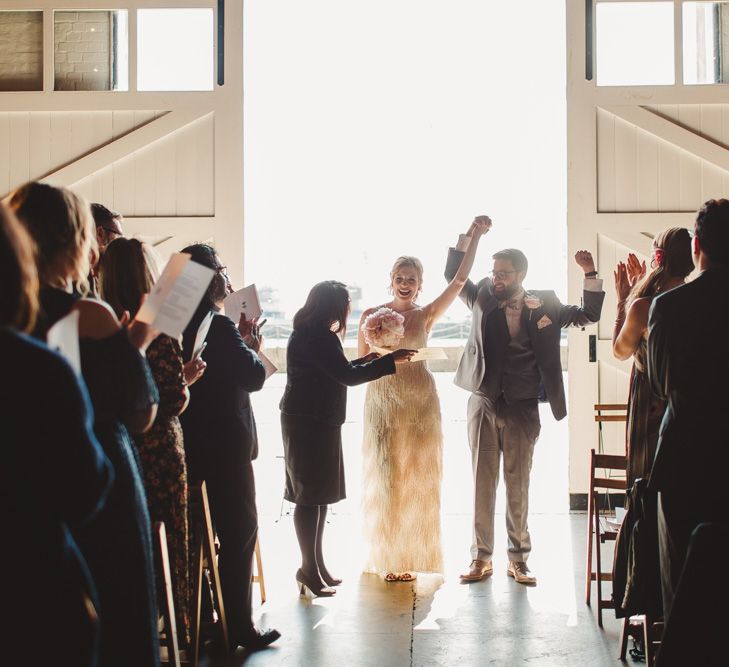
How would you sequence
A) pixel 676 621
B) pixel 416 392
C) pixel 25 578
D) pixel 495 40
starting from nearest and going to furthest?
pixel 25 578, pixel 676 621, pixel 416 392, pixel 495 40

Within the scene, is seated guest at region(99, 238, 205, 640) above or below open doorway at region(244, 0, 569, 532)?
below

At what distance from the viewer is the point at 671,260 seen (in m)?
3.47

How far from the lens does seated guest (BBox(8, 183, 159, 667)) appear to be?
2.02 metres

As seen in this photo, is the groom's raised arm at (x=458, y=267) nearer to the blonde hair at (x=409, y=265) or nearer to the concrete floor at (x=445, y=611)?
the blonde hair at (x=409, y=265)

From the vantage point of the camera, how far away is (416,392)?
467 cm

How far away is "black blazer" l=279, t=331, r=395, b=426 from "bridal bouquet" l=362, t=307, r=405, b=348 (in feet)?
1.37

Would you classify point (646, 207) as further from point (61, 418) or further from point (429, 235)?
point (429, 235)

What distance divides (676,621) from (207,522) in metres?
1.94

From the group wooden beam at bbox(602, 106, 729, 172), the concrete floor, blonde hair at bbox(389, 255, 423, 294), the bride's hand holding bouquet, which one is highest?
wooden beam at bbox(602, 106, 729, 172)

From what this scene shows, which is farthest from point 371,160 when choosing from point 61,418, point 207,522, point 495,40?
point 61,418

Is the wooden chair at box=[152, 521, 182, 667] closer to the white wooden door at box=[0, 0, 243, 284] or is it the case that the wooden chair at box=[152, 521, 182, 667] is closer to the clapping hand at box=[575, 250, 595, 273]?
the clapping hand at box=[575, 250, 595, 273]

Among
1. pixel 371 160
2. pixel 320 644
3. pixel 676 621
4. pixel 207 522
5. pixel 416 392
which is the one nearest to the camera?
pixel 676 621

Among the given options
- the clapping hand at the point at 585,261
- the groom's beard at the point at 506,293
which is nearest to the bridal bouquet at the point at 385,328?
the groom's beard at the point at 506,293

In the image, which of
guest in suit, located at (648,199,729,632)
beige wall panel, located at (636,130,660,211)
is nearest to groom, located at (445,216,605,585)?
beige wall panel, located at (636,130,660,211)
